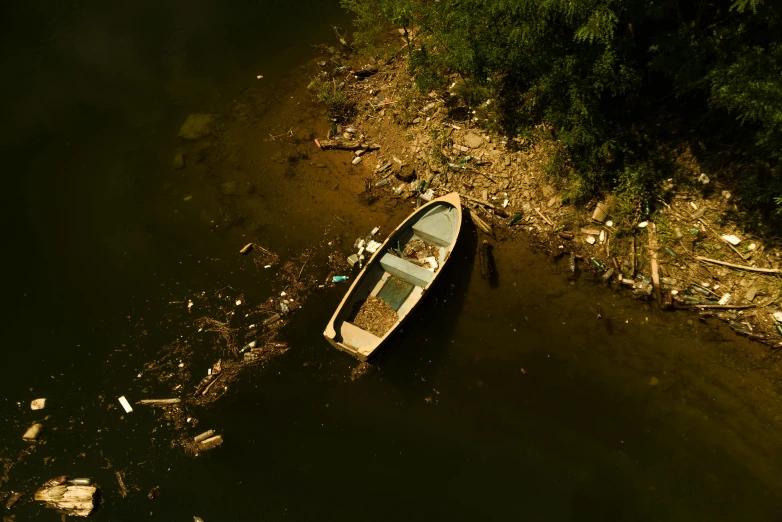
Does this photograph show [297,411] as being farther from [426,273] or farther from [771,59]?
[771,59]

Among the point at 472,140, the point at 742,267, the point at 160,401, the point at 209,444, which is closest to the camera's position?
the point at 209,444

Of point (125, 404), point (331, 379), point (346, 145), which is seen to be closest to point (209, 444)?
point (125, 404)

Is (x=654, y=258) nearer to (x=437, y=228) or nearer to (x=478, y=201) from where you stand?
(x=478, y=201)

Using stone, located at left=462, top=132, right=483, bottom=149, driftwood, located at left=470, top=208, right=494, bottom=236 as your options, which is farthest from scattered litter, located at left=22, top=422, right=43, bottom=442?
stone, located at left=462, top=132, right=483, bottom=149

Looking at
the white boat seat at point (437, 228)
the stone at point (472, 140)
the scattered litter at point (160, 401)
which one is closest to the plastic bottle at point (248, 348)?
the scattered litter at point (160, 401)

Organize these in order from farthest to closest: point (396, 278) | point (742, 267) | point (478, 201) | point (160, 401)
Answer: point (478, 201), point (396, 278), point (160, 401), point (742, 267)

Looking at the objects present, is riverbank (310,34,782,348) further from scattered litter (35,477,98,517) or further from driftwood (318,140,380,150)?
scattered litter (35,477,98,517)
